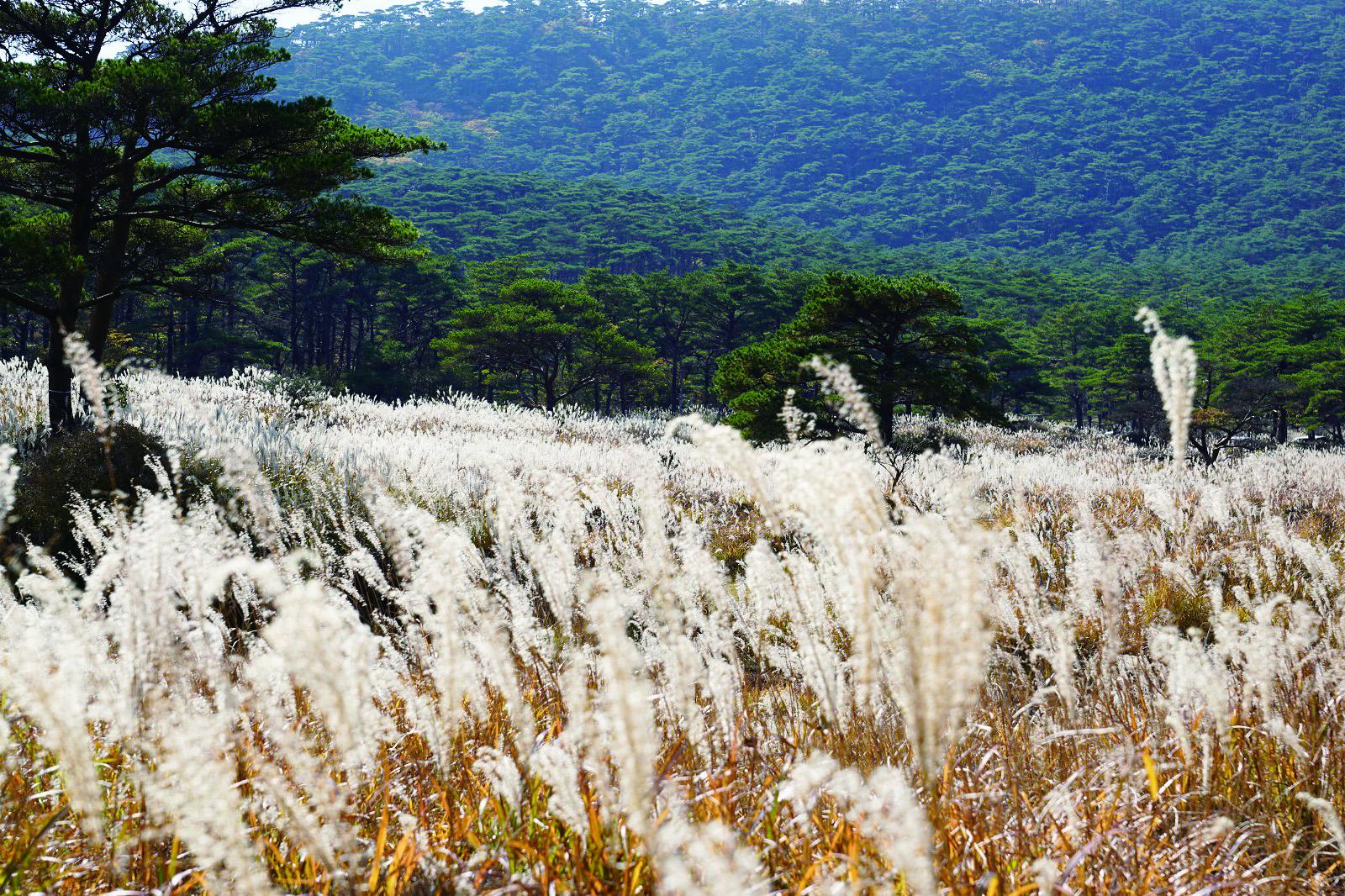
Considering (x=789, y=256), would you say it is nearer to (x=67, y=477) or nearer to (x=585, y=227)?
(x=585, y=227)

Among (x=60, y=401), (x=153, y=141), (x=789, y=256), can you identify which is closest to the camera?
(x=60, y=401)

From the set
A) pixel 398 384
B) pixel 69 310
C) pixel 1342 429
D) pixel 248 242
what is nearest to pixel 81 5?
pixel 69 310

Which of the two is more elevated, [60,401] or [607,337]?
[607,337]

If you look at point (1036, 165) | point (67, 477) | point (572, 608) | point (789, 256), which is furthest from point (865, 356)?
point (1036, 165)

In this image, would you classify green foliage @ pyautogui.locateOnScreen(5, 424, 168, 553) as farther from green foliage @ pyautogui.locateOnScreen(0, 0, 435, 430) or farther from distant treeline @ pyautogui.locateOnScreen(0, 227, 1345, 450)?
distant treeline @ pyautogui.locateOnScreen(0, 227, 1345, 450)

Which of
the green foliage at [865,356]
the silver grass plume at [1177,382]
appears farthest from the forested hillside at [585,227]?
the silver grass plume at [1177,382]

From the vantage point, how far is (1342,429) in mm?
45906

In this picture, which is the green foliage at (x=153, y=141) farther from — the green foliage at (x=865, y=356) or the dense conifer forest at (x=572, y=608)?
the green foliage at (x=865, y=356)

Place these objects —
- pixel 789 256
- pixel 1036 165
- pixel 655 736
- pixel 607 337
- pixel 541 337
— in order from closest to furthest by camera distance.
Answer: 1. pixel 655 736
2. pixel 607 337
3. pixel 541 337
4. pixel 789 256
5. pixel 1036 165

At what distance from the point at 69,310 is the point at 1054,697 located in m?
12.1

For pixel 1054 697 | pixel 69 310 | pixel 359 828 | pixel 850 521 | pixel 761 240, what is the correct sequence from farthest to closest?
pixel 761 240 → pixel 69 310 → pixel 1054 697 → pixel 359 828 → pixel 850 521

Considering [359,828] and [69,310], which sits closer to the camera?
[359,828]

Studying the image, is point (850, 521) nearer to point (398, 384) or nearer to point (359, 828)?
point (359, 828)

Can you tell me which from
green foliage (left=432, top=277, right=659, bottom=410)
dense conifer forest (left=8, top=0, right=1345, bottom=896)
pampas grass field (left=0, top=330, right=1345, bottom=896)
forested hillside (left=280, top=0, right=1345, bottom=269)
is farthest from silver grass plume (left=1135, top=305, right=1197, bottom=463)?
forested hillside (left=280, top=0, right=1345, bottom=269)
